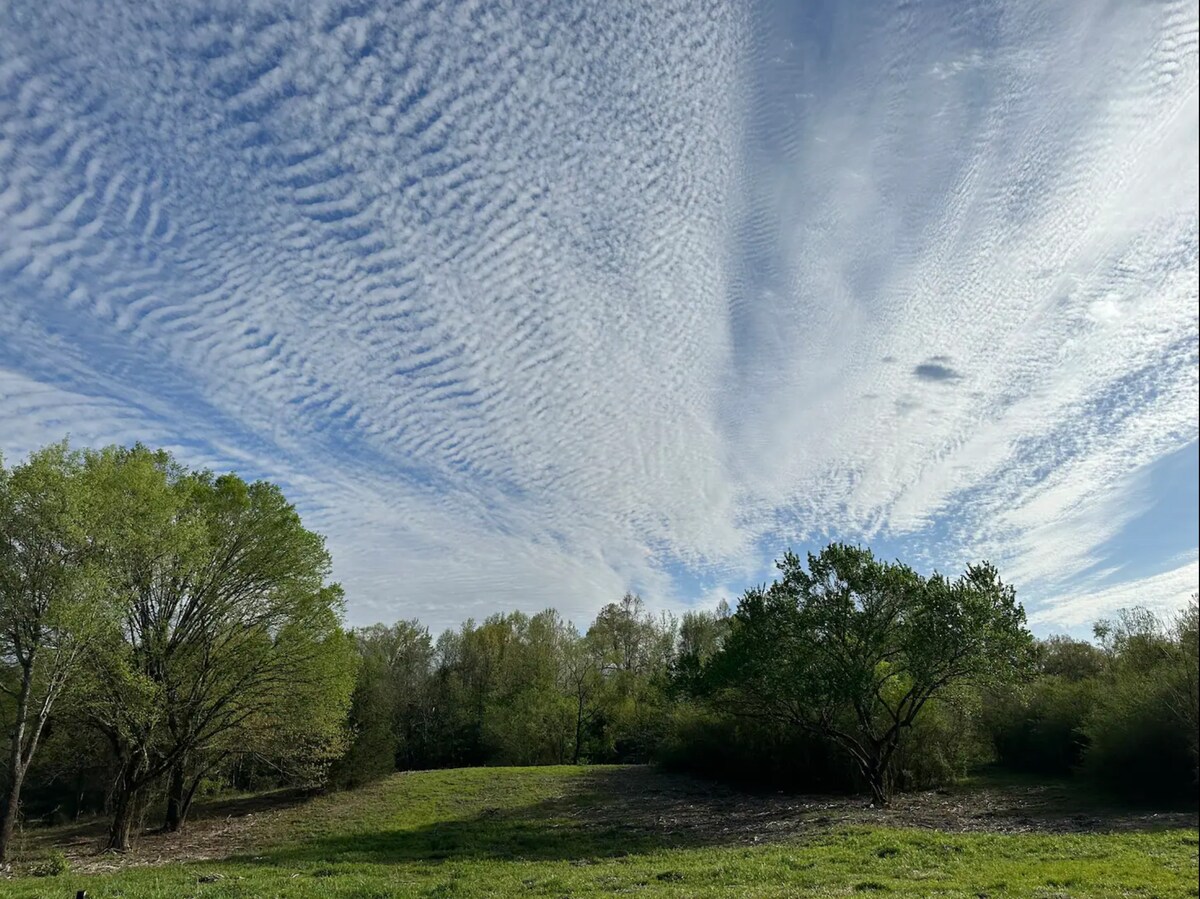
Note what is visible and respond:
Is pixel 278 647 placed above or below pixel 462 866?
above

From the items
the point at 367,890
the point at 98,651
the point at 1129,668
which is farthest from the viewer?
the point at 1129,668

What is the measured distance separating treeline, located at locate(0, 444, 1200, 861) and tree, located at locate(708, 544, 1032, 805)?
0.09m

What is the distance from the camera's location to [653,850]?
2205cm

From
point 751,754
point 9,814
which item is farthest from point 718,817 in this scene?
point 9,814

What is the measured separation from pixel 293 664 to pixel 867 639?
958 inches

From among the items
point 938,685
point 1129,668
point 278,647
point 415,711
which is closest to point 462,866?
point 278,647

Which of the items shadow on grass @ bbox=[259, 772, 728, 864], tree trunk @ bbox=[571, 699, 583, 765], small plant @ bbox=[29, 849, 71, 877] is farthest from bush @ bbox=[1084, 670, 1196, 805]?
tree trunk @ bbox=[571, 699, 583, 765]

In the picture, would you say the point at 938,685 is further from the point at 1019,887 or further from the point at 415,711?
the point at 415,711

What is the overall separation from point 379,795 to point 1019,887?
3736 centimetres

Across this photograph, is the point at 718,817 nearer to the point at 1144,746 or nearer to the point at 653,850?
the point at 653,850

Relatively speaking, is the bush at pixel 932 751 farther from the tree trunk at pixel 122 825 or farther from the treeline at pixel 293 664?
the tree trunk at pixel 122 825

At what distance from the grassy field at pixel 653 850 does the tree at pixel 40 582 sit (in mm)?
5627

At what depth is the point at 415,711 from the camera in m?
72.1

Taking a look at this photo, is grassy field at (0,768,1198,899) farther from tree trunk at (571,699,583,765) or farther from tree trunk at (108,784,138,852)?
tree trunk at (571,699,583,765)
